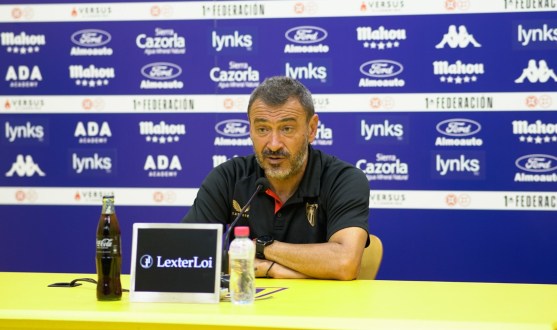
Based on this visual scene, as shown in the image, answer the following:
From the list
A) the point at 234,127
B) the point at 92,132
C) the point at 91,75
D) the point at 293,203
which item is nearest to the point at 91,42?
the point at 91,75

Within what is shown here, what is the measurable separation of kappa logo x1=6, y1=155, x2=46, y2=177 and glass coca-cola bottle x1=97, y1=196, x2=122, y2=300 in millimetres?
2359

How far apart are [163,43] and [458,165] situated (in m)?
1.83

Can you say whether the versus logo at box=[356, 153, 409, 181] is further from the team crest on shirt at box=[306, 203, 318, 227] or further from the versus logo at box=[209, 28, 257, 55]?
the team crest on shirt at box=[306, 203, 318, 227]

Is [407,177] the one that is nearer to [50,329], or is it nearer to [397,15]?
[397,15]

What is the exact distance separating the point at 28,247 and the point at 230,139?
142cm

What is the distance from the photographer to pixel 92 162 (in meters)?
3.62

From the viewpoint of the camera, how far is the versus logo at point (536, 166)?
3250mm

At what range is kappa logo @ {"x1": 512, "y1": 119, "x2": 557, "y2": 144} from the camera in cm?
326

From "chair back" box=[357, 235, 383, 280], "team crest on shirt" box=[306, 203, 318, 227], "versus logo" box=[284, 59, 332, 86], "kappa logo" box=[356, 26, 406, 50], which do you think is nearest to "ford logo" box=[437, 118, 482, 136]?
"kappa logo" box=[356, 26, 406, 50]

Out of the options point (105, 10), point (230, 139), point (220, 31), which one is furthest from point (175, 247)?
point (105, 10)

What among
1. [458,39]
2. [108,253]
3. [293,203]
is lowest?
[108,253]

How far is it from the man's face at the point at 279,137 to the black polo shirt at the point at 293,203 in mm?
85

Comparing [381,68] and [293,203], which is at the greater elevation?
[381,68]

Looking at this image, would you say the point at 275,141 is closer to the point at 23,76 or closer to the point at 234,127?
the point at 234,127
